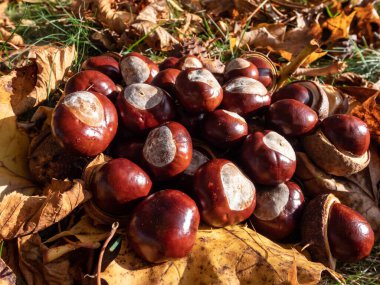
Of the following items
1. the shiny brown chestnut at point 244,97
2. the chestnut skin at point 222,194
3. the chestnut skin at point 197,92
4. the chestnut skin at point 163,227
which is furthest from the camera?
the shiny brown chestnut at point 244,97

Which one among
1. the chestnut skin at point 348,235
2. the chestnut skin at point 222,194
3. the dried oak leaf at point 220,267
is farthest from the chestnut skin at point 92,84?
Answer: the chestnut skin at point 348,235

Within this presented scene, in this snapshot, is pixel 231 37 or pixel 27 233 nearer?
pixel 27 233

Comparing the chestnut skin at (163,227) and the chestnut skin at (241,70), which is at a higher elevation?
the chestnut skin at (241,70)

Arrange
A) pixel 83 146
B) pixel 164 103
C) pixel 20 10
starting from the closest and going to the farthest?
pixel 83 146, pixel 164 103, pixel 20 10

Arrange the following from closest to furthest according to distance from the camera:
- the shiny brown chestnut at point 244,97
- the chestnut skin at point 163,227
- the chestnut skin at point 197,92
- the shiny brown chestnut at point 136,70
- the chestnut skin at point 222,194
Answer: the chestnut skin at point 163,227
the chestnut skin at point 222,194
the chestnut skin at point 197,92
the shiny brown chestnut at point 244,97
the shiny brown chestnut at point 136,70

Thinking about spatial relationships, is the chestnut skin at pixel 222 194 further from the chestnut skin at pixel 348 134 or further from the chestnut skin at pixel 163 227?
the chestnut skin at pixel 348 134

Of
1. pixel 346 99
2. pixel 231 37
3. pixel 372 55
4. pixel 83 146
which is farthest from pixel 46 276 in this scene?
pixel 372 55

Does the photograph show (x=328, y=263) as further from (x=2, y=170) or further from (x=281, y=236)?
(x=2, y=170)
